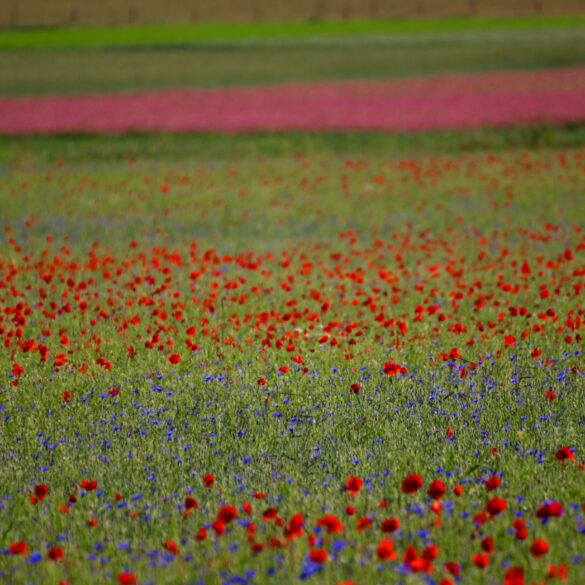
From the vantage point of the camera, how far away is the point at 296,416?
547 centimetres

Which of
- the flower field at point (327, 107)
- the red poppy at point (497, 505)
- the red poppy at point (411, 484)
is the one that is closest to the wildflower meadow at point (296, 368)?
the red poppy at point (497, 505)

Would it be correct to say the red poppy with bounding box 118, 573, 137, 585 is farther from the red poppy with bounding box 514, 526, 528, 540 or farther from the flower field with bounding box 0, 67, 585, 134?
the flower field with bounding box 0, 67, 585, 134

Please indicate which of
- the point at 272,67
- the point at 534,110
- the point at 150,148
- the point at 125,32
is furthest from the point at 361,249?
the point at 125,32

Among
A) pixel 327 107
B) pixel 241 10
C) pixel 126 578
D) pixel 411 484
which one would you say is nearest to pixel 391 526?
pixel 411 484

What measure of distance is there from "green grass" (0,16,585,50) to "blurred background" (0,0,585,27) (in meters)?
1.20

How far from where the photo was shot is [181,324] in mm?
7910

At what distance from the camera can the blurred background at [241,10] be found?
50.0 meters

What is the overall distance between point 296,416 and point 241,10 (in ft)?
166

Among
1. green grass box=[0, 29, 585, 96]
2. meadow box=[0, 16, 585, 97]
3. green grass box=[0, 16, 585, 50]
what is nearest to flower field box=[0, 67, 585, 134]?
green grass box=[0, 29, 585, 96]

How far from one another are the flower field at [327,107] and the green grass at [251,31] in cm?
1231

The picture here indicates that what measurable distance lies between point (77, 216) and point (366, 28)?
34925 mm

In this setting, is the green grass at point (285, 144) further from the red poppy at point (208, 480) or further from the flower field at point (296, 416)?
the red poppy at point (208, 480)

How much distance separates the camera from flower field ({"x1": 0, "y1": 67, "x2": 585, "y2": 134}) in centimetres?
2523

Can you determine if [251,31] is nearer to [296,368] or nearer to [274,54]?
[274,54]
